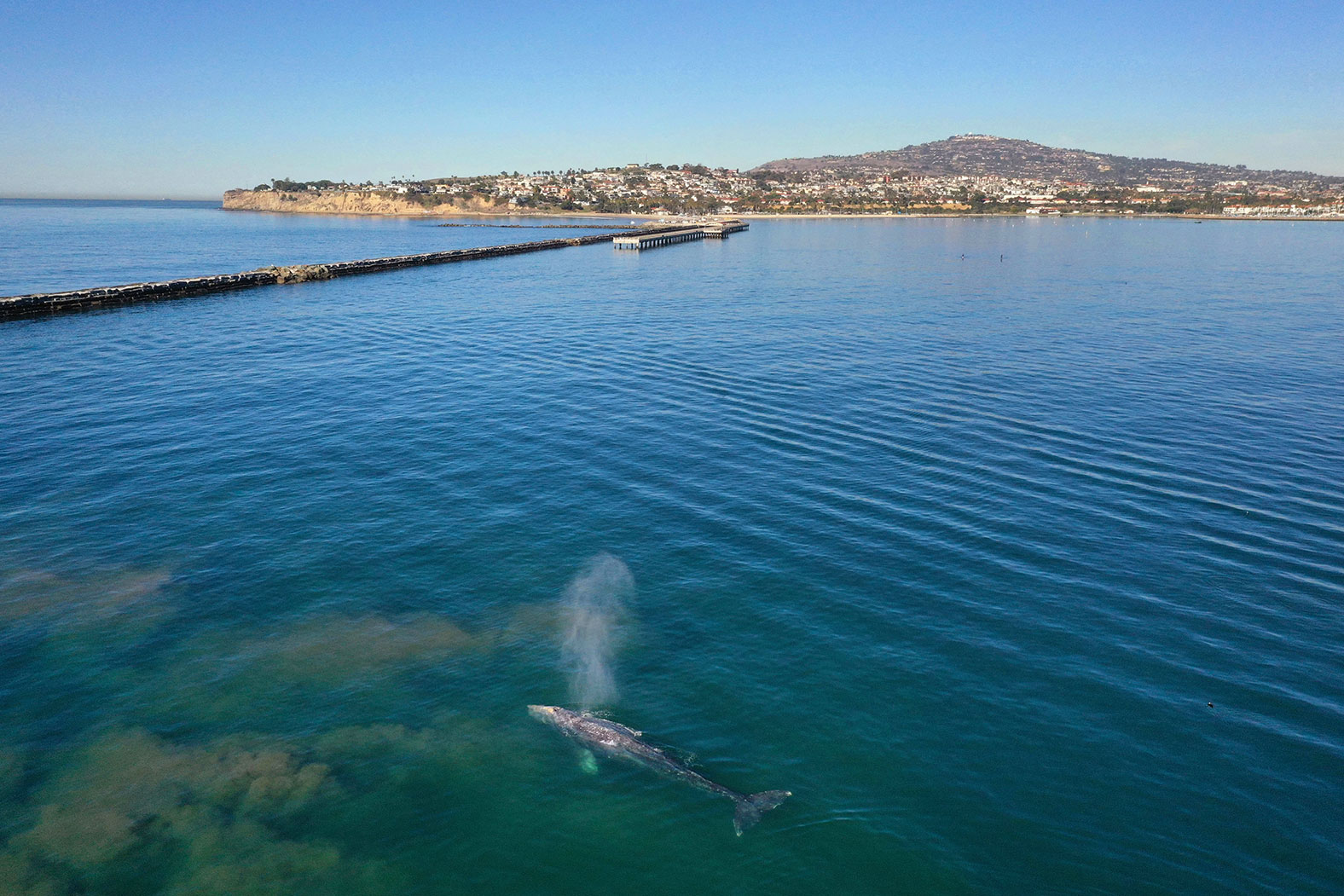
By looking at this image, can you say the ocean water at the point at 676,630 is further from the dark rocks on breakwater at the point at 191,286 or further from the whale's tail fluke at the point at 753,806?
the dark rocks on breakwater at the point at 191,286

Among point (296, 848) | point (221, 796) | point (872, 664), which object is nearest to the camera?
point (296, 848)

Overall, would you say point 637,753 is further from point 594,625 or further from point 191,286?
point 191,286

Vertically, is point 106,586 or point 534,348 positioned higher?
point 534,348

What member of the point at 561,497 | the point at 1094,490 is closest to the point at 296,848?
the point at 561,497

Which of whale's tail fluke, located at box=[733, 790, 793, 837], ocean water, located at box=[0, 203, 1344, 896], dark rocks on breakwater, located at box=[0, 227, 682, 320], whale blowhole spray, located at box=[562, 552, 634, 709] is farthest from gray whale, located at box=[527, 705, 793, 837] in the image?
dark rocks on breakwater, located at box=[0, 227, 682, 320]

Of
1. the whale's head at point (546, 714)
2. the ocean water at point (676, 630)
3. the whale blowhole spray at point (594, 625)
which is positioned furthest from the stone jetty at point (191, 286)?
the whale's head at point (546, 714)

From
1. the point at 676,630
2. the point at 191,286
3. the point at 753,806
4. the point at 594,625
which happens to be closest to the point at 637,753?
the point at 753,806

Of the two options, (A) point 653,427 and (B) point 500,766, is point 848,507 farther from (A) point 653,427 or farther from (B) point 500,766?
(B) point 500,766
